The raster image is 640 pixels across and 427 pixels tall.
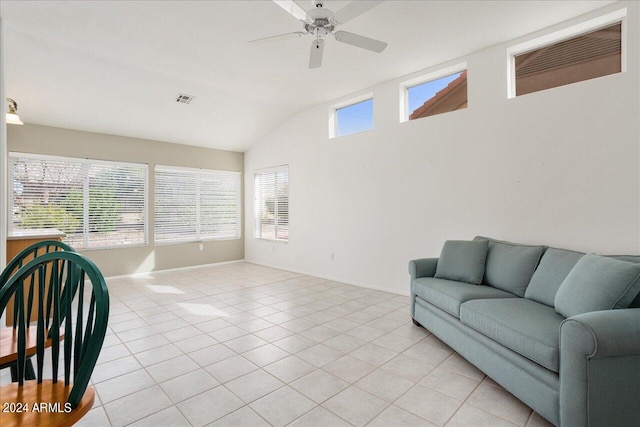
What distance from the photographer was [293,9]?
248cm

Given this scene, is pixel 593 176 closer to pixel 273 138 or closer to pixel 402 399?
pixel 402 399

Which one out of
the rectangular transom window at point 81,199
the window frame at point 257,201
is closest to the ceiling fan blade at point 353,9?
the window frame at point 257,201

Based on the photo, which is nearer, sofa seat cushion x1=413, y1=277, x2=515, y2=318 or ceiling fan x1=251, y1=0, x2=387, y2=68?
ceiling fan x1=251, y1=0, x2=387, y2=68

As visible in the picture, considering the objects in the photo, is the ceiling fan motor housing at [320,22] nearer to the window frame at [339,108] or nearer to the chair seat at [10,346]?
the window frame at [339,108]

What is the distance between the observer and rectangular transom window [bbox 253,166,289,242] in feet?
22.0

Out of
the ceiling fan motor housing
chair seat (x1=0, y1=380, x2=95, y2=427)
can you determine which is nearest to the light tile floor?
chair seat (x1=0, y1=380, x2=95, y2=427)

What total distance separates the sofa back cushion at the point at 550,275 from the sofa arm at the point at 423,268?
3.02ft

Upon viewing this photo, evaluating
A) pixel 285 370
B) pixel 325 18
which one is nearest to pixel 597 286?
pixel 285 370

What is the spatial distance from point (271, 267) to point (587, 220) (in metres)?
5.40

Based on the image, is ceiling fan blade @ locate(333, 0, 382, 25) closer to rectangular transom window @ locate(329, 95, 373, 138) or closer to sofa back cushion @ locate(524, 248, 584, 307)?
sofa back cushion @ locate(524, 248, 584, 307)

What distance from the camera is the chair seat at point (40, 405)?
39.8 inches

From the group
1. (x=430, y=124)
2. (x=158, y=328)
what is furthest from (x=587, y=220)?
(x=158, y=328)

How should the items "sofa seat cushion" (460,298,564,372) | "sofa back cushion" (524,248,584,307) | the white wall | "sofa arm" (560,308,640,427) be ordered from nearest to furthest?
1. "sofa arm" (560,308,640,427)
2. "sofa seat cushion" (460,298,564,372)
3. "sofa back cushion" (524,248,584,307)
4. the white wall

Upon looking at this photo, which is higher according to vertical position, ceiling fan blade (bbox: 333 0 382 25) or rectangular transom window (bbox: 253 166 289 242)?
ceiling fan blade (bbox: 333 0 382 25)
